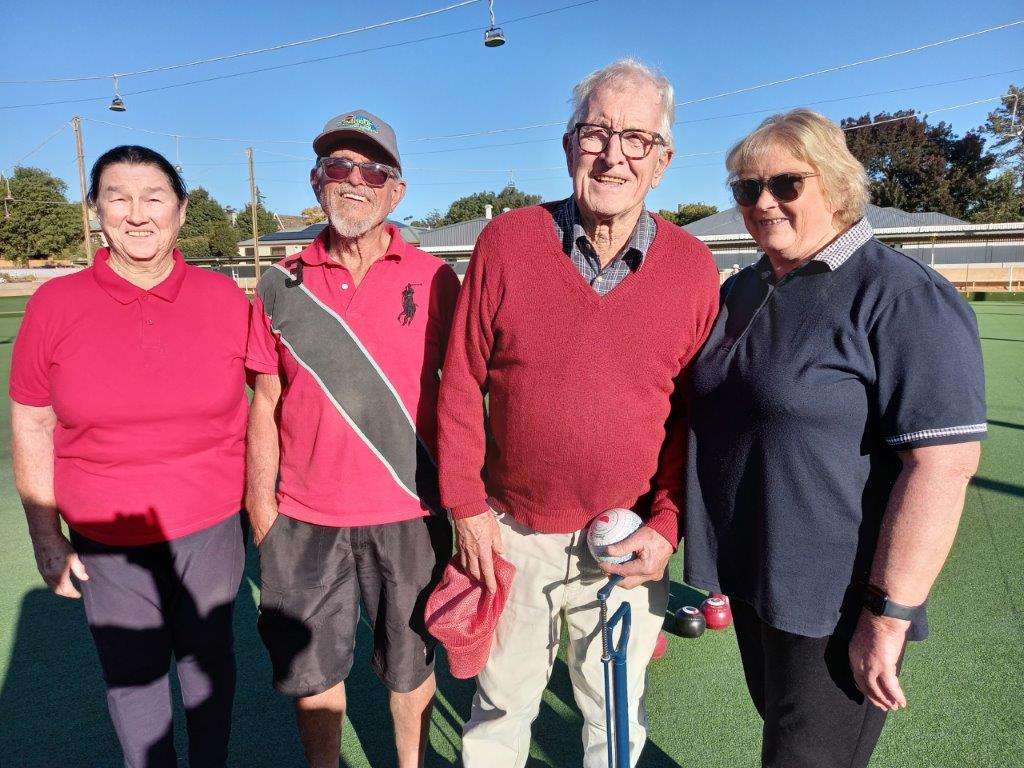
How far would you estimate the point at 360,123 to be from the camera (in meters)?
2.53

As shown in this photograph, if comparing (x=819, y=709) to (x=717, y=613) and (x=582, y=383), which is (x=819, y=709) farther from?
(x=717, y=613)

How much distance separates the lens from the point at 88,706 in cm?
310

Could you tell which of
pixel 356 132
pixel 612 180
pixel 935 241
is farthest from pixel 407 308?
pixel 935 241

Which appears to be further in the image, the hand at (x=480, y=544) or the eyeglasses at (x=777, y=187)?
the hand at (x=480, y=544)

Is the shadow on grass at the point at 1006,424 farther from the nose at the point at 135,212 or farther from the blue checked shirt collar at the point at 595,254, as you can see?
the nose at the point at 135,212

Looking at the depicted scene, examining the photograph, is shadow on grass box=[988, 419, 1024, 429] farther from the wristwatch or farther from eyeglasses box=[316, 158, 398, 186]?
eyeglasses box=[316, 158, 398, 186]

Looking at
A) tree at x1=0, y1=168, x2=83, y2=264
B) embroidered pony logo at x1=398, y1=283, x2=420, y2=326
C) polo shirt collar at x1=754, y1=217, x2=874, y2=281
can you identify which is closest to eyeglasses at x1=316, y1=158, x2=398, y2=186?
embroidered pony logo at x1=398, y1=283, x2=420, y2=326

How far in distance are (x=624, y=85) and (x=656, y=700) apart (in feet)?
8.95

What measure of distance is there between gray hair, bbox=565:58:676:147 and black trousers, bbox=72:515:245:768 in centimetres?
199

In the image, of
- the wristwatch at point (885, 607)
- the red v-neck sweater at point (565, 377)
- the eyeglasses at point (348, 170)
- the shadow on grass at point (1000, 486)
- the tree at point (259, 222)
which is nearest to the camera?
the wristwatch at point (885, 607)

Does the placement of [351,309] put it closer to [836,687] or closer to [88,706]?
[836,687]

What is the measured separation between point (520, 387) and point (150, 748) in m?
1.91

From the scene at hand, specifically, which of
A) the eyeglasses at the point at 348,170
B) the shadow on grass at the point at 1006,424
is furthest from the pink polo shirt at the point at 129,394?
the shadow on grass at the point at 1006,424

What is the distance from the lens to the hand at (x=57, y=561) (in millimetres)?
2320
